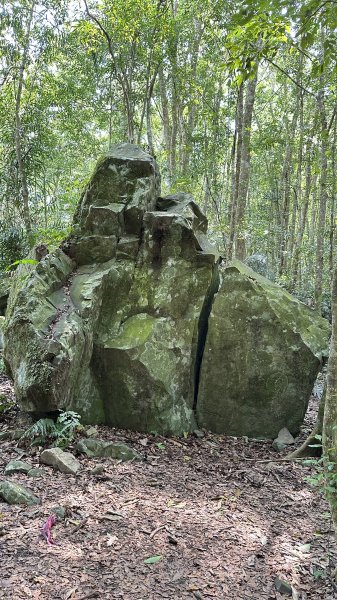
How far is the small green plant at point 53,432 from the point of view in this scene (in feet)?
14.1

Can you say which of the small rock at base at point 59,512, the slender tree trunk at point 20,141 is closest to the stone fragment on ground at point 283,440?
the small rock at base at point 59,512

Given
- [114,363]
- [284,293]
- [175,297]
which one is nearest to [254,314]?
[284,293]

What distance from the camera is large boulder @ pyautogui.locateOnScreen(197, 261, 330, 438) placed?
555cm

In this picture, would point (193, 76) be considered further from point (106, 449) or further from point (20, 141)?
point (106, 449)

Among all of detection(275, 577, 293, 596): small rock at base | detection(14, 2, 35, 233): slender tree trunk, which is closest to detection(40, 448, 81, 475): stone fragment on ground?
detection(275, 577, 293, 596): small rock at base

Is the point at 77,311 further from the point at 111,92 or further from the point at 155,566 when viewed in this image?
the point at 111,92

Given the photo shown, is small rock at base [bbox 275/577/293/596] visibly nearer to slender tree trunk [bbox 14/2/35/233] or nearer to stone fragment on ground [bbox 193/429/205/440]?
stone fragment on ground [bbox 193/429/205/440]

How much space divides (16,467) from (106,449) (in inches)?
34.5

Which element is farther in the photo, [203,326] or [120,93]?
[120,93]

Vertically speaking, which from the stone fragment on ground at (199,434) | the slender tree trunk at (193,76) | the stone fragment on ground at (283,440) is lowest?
the stone fragment on ground at (283,440)

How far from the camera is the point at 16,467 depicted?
376 cm

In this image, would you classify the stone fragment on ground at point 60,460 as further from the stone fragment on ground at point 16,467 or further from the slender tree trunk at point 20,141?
the slender tree trunk at point 20,141

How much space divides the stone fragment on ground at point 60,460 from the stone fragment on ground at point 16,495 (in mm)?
486

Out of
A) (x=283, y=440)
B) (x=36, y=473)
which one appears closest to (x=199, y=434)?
(x=283, y=440)
